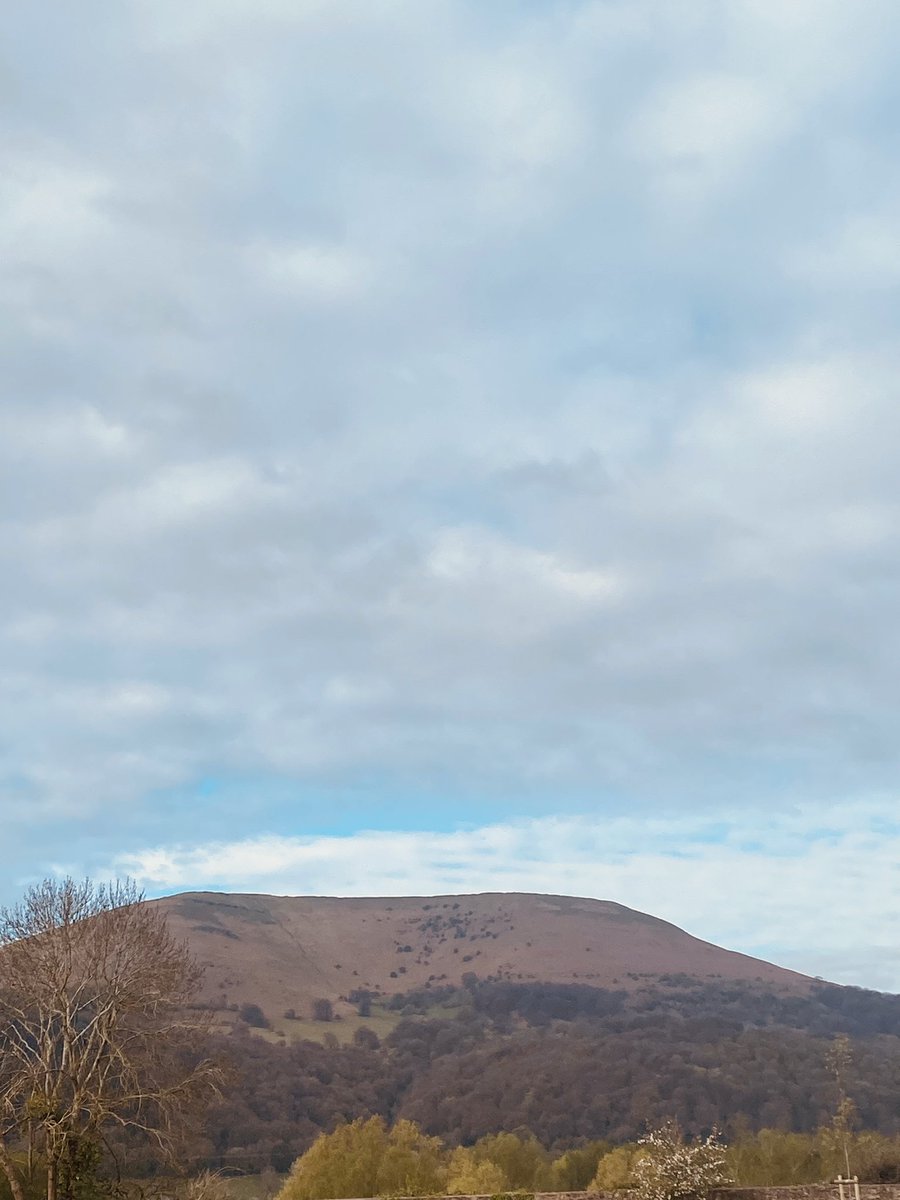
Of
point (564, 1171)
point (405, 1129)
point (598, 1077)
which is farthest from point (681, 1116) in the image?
point (405, 1129)

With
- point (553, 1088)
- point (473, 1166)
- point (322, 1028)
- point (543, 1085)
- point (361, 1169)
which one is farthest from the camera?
point (322, 1028)

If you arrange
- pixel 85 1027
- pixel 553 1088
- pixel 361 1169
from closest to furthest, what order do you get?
pixel 85 1027 < pixel 361 1169 < pixel 553 1088

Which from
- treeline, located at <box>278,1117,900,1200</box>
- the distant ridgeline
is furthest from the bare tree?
the distant ridgeline

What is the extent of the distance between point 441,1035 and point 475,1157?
4495 inches

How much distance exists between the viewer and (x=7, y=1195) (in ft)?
120

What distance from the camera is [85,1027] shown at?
3600 cm

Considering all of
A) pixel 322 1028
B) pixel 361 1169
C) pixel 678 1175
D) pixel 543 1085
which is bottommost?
pixel 543 1085

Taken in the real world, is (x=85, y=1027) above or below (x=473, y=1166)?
above

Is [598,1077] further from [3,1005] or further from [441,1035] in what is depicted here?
[3,1005]

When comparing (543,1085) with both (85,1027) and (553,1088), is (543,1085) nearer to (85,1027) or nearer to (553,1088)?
(553,1088)

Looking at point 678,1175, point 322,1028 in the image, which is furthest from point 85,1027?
point 322,1028

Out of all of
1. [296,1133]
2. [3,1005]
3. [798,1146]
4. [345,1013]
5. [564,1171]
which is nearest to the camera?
[3,1005]

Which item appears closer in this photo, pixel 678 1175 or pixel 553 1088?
pixel 678 1175

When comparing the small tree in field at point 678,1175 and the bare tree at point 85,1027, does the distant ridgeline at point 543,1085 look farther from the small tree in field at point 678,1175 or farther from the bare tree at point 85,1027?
the bare tree at point 85,1027
